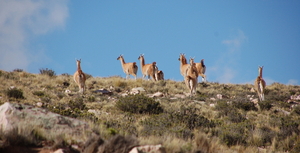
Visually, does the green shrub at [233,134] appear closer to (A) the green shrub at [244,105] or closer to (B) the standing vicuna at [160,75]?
(A) the green shrub at [244,105]

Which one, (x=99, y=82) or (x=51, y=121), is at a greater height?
(x=99, y=82)

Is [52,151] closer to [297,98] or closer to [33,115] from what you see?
[33,115]

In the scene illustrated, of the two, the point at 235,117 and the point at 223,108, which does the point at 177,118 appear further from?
the point at 223,108

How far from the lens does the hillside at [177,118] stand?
7.24 m

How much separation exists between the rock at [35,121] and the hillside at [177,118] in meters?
0.31

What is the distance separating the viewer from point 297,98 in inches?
693

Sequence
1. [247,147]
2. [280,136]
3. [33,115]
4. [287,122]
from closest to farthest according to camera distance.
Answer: [33,115] → [247,147] → [280,136] → [287,122]

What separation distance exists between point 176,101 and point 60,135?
9901 mm

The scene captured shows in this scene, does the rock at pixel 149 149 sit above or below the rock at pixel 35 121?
below

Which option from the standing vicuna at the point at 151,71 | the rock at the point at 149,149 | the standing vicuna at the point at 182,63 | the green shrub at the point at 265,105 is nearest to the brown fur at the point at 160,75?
the standing vicuna at the point at 151,71

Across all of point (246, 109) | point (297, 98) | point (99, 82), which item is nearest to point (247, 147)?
point (246, 109)

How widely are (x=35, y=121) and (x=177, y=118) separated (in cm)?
598

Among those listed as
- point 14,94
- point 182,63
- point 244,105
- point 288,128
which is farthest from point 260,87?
point 14,94

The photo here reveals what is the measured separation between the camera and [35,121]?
619 cm
